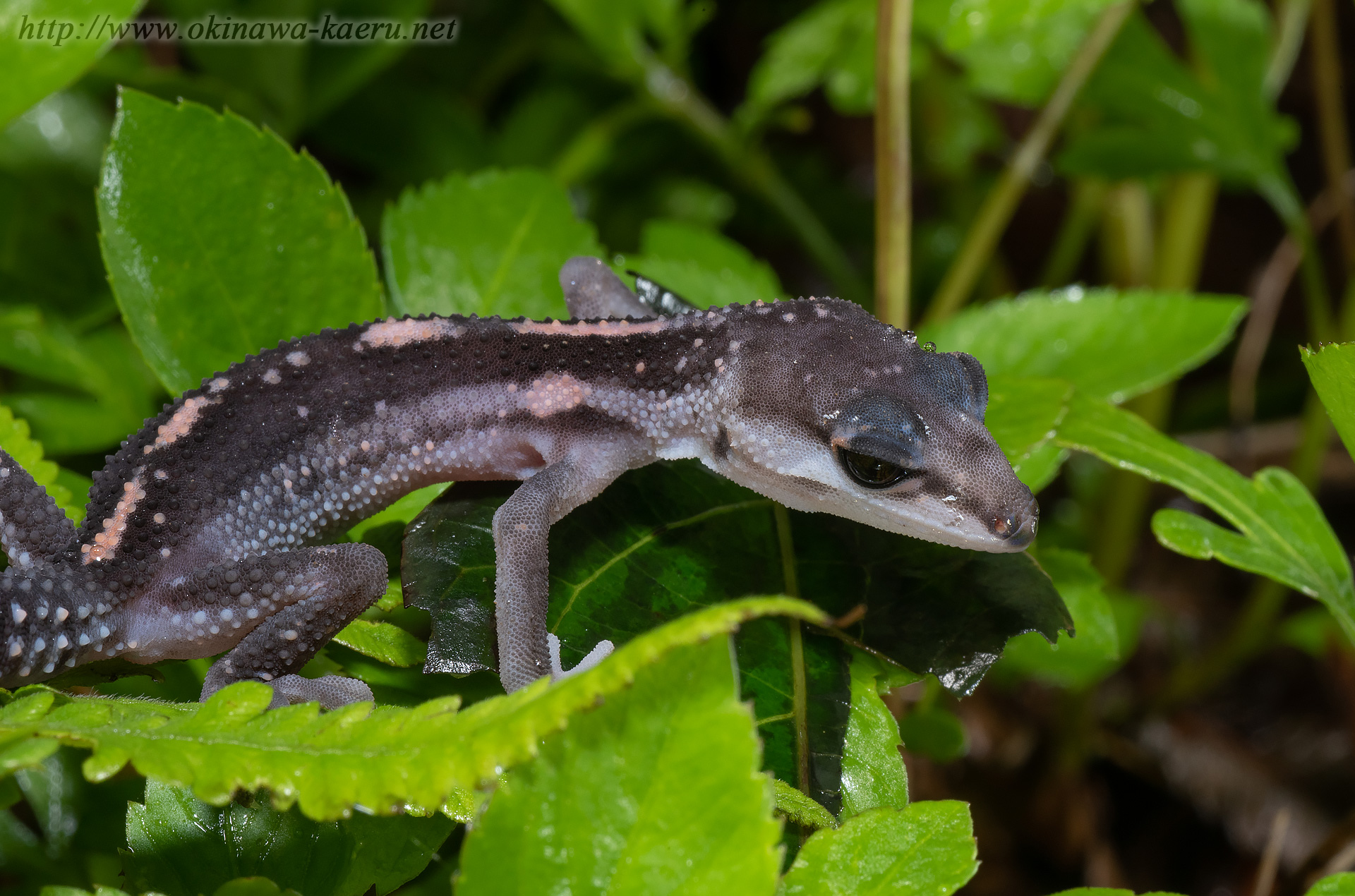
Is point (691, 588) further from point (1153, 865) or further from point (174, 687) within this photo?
point (1153, 865)

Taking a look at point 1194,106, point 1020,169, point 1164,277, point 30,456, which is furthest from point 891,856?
point 1164,277

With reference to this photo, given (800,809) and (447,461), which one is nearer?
(800,809)

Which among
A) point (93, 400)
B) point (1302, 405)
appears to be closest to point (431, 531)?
point (93, 400)

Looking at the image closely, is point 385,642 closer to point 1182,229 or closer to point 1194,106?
point 1194,106

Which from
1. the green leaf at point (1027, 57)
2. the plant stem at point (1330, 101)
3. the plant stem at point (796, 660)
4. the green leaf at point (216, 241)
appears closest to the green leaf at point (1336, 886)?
the plant stem at point (796, 660)

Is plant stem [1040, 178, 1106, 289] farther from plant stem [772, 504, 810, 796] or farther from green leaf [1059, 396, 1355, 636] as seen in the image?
plant stem [772, 504, 810, 796]
